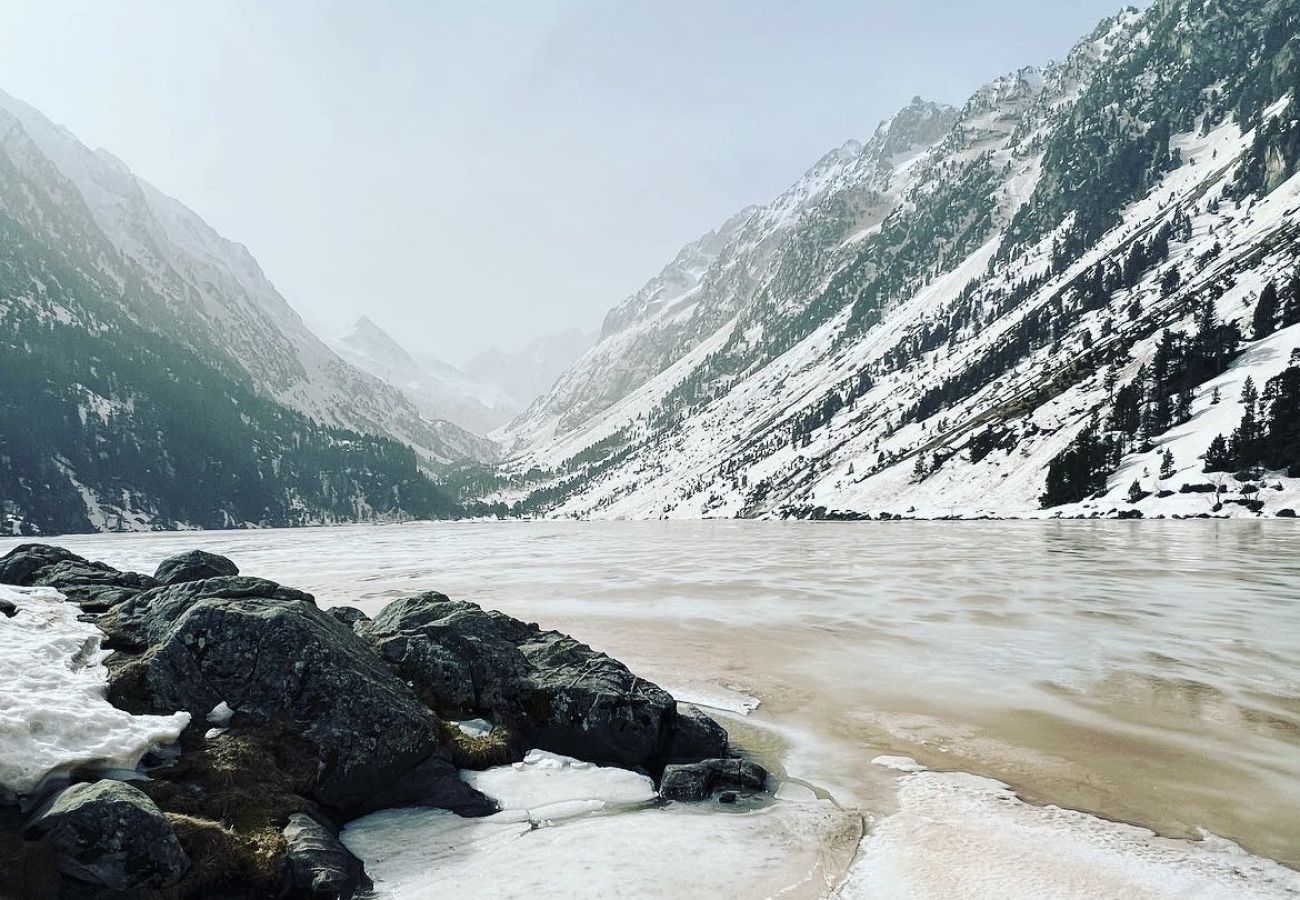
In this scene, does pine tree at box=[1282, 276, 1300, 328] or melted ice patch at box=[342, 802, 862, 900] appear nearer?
melted ice patch at box=[342, 802, 862, 900]

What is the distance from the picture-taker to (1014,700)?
1416 centimetres

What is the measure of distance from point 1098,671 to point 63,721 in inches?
770

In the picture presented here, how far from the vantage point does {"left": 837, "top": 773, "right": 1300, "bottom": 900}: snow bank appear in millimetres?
7117

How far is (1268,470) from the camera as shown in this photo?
86750 mm

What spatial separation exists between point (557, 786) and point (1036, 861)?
6.53m

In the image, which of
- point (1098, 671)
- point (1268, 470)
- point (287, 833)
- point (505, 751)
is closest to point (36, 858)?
point (287, 833)

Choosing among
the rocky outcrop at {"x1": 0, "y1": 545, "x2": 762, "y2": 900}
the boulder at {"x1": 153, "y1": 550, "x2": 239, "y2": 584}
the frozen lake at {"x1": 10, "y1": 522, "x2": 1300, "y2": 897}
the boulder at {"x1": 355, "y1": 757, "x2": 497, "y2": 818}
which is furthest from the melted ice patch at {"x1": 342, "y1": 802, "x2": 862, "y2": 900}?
the boulder at {"x1": 153, "y1": 550, "x2": 239, "y2": 584}

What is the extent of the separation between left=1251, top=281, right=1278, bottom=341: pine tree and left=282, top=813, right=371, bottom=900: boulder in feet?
507

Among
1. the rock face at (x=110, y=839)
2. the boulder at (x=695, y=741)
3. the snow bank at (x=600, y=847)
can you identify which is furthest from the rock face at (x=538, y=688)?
the rock face at (x=110, y=839)

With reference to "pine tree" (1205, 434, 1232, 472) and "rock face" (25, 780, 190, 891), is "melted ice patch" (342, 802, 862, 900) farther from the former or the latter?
"pine tree" (1205, 434, 1232, 472)

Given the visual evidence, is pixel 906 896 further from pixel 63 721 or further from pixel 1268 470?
pixel 1268 470

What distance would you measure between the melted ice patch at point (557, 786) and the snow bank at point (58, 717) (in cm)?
446

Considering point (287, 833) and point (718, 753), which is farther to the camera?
point (718, 753)

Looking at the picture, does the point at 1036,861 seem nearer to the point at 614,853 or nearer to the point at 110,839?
the point at 614,853
